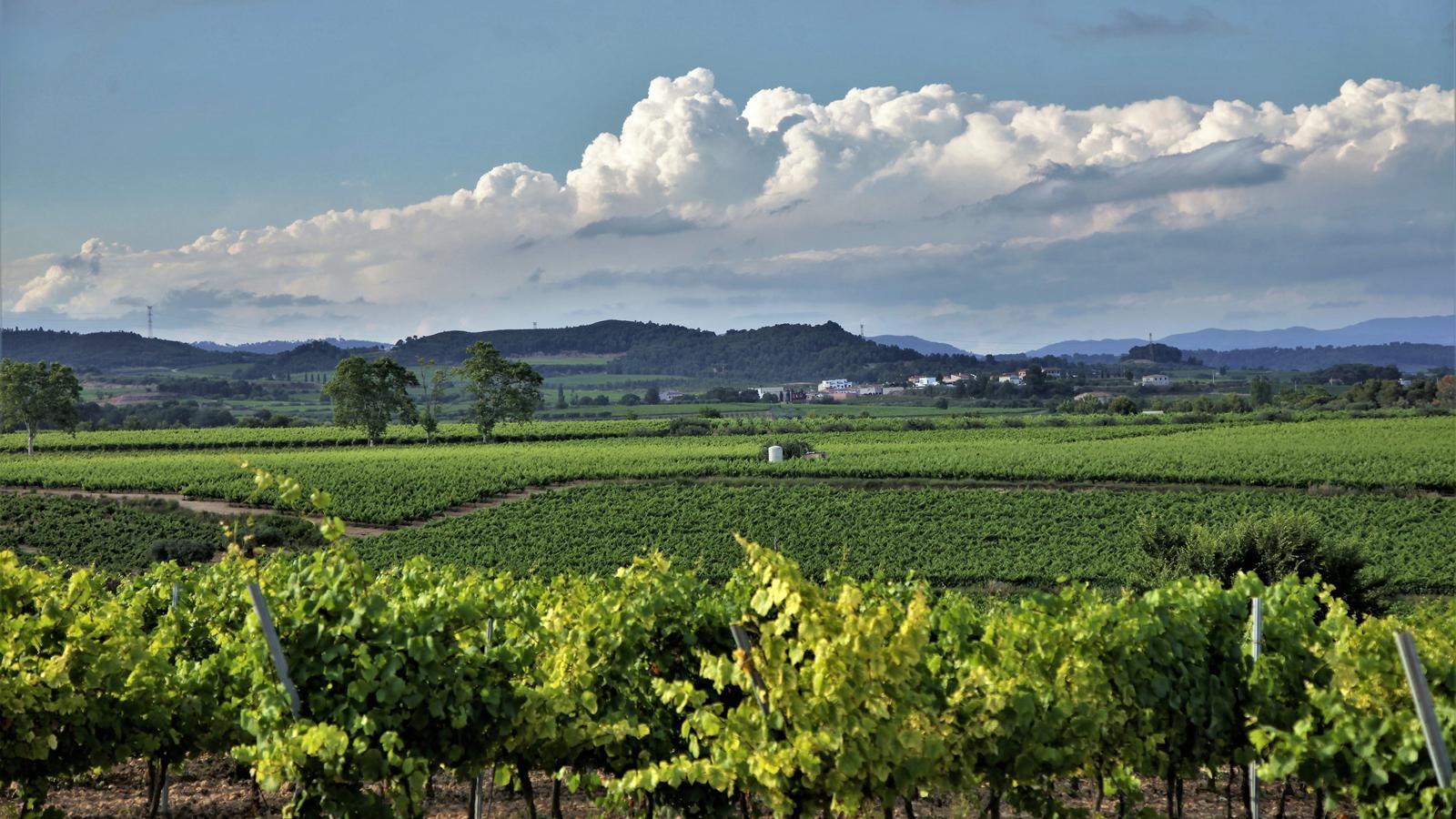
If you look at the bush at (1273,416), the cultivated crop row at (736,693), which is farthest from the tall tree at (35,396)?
the bush at (1273,416)

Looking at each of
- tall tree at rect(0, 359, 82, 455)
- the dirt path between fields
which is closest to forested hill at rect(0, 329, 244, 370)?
tall tree at rect(0, 359, 82, 455)

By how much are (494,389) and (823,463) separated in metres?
34.1

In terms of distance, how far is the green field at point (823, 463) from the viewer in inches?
1686

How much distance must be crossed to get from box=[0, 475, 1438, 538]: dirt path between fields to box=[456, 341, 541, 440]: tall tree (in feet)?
91.5

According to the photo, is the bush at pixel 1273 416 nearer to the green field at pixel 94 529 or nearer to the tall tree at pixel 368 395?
the tall tree at pixel 368 395

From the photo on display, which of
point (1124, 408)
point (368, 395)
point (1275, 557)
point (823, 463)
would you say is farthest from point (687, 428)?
point (1275, 557)

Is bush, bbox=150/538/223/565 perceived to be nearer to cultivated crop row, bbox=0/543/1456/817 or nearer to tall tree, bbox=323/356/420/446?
cultivated crop row, bbox=0/543/1456/817

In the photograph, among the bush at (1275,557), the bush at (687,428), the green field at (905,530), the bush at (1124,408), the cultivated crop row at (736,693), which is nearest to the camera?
the cultivated crop row at (736,693)

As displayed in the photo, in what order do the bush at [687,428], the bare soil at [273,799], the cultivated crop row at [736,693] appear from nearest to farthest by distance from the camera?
1. the cultivated crop row at [736,693]
2. the bare soil at [273,799]
3. the bush at [687,428]

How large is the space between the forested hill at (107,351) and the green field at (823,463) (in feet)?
401

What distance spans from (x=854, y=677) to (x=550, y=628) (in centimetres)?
279

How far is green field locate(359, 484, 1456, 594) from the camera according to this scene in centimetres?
2947

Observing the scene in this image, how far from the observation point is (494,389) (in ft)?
248

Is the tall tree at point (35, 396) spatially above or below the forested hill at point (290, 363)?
below
